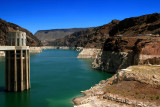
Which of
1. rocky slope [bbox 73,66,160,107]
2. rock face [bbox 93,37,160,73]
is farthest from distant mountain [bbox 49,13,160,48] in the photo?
rocky slope [bbox 73,66,160,107]

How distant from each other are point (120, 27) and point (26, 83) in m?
102

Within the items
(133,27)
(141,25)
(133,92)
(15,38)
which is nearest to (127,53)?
(133,92)

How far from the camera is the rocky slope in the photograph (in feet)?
57.7

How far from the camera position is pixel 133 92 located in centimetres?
1942

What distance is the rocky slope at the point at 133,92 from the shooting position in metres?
17.6

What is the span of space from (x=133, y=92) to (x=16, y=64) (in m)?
16.4

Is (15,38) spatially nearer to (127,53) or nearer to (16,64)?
(16,64)

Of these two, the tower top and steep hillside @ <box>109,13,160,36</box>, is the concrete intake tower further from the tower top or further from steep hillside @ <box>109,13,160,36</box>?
steep hillside @ <box>109,13,160,36</box>

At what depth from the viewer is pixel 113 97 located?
1866 cm

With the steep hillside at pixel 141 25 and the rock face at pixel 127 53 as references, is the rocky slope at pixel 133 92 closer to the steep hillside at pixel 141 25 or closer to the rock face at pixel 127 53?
the rock face at pixel 127 53

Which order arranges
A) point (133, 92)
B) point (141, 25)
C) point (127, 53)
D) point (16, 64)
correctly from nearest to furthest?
point (133, 92)
point (16, 64)
point (127, 53)
point (141, 25)

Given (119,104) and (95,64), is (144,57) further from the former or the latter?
(95,64)

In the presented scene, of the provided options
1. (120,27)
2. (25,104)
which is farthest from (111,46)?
(120,27)

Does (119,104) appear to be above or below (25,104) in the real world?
above
